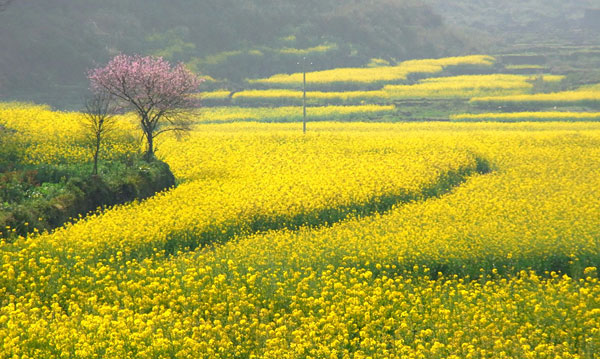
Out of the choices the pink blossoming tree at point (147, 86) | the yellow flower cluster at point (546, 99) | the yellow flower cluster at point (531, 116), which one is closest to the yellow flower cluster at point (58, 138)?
the pink blossoming tree at point (147, 86)

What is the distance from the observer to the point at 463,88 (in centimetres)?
8706

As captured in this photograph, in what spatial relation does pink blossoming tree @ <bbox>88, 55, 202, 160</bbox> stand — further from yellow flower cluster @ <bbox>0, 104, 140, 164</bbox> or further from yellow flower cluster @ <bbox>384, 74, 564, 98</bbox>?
yellow flower cluster @ <bbox>384, 74, 564, 98</bbox>

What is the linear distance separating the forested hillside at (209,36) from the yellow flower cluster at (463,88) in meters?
22.3

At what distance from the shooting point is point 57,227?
907 inches

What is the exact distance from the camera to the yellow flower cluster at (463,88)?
8344 cm

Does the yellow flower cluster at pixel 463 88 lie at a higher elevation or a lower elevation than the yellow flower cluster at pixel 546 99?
higher

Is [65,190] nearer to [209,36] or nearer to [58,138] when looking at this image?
[58,138]

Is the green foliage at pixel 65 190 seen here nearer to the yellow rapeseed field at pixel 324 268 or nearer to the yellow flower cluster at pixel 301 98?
the yellow rapeseed field at pixel 324 268

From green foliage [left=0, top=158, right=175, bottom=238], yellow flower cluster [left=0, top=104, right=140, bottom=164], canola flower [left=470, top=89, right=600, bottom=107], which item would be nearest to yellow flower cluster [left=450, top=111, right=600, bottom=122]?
canola flower [left=470, top=89, right=600, bottom=107]

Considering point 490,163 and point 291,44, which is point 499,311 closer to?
point 490,163

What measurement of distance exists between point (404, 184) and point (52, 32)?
67.9m

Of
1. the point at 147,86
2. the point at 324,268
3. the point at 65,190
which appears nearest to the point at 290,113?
the point at 147,86

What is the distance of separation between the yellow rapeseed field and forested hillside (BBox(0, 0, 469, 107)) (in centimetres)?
4603

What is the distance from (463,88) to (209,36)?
40798mm
